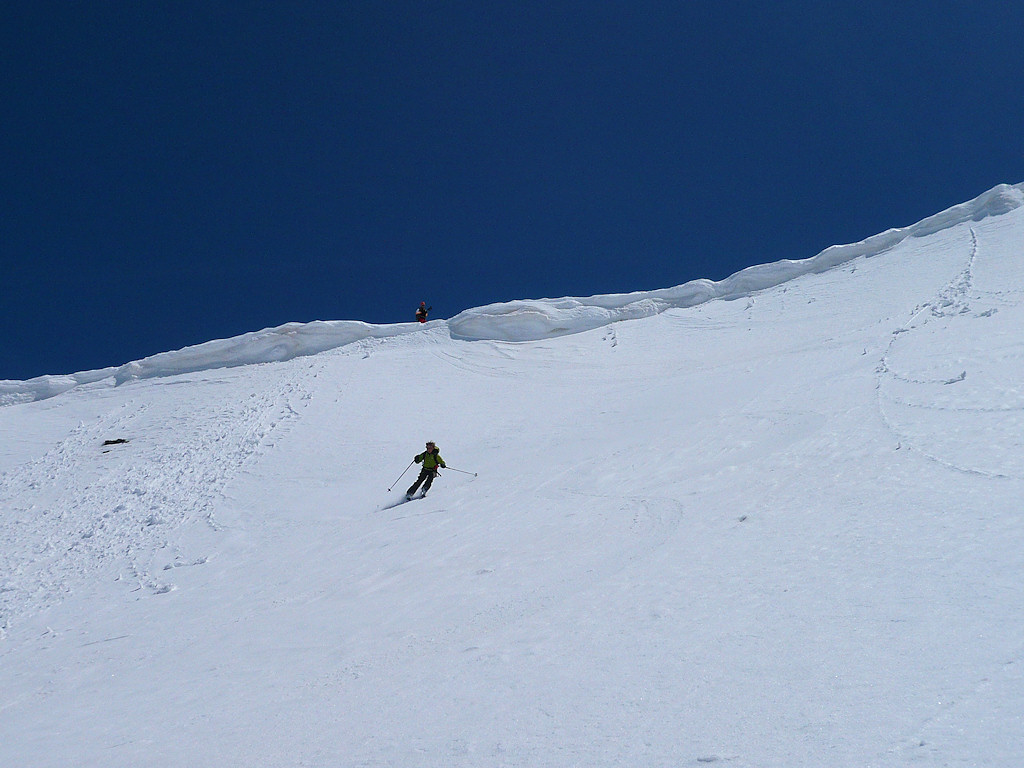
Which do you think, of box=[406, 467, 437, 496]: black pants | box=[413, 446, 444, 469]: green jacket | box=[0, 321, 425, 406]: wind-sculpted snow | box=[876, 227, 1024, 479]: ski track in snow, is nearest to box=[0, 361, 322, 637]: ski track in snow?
box=[406, 467, 437, 496]: black pants

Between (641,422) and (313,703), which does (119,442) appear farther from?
(313,703)

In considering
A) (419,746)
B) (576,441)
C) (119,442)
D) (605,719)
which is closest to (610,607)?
(605,719)

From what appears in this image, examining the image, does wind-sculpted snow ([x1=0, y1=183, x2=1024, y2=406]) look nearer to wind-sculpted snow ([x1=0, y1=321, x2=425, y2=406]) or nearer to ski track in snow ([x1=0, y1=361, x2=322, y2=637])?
wind-sculpted snow ([x1=0, y1=321, x2=425, y2=406])

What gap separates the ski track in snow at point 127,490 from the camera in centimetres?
1098

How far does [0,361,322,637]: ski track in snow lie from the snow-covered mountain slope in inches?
3.4

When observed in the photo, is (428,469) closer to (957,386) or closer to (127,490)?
(127,490)

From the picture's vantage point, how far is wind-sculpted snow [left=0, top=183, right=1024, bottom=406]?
87.1ft

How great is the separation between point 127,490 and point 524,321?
52.8ft

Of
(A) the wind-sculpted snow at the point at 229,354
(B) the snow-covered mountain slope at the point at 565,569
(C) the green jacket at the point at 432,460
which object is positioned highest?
(A) the wind-sculpted snow at the point at 229,354

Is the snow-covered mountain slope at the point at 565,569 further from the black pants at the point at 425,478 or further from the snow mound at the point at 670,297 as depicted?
the snow mound at the point at 670,297

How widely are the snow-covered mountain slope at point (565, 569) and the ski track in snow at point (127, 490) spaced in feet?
0.28

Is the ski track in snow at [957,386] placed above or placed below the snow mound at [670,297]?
below

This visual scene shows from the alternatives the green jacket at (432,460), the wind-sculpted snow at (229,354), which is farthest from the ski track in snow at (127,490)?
the wind-sculpted snow at (229,354)

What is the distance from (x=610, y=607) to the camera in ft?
20.7
